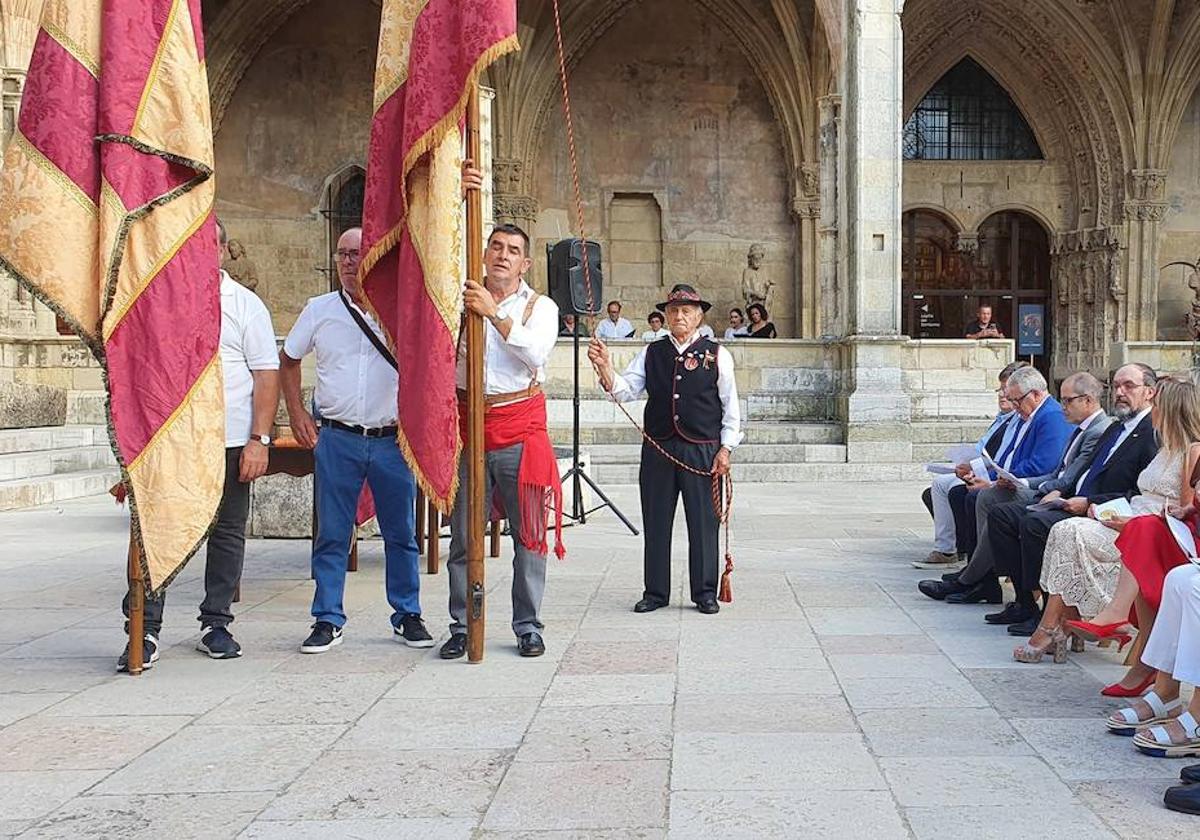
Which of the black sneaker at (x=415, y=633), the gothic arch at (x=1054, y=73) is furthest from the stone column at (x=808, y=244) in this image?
the black sneaker at (x=415, y=633)

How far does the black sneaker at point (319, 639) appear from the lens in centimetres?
529

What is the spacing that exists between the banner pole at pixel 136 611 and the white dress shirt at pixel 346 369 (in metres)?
0.99

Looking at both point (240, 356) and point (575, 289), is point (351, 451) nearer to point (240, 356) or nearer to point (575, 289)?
point (240, 356)

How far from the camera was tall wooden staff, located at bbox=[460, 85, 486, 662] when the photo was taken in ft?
16.5

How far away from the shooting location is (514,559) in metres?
5.27

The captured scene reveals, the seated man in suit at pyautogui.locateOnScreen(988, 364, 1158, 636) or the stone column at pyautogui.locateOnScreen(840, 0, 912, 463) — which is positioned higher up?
the stone column at pyautogui.locateOnScreen(840, 0, 912, 463)

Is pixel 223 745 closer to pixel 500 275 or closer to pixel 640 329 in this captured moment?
pixel 500 275

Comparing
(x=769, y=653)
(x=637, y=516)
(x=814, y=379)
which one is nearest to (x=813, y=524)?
(x=637, y=516)

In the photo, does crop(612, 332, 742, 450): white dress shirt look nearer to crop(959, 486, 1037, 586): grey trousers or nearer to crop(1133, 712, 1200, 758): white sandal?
crop(959, 486, 1037, 586): grey trousers

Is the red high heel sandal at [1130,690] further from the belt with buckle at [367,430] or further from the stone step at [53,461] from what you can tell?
the stone step at [53,461]

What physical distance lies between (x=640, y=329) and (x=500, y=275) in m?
18.2

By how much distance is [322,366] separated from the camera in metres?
5.40

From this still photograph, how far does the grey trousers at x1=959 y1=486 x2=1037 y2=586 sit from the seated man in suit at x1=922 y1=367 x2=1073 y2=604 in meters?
0.03

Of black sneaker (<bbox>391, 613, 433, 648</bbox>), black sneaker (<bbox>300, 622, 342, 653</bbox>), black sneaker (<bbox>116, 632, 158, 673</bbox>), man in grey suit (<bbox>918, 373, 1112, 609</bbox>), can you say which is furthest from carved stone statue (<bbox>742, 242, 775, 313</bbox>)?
black sneaker (<bbox>116, 632, 158, 673</bbox>)
